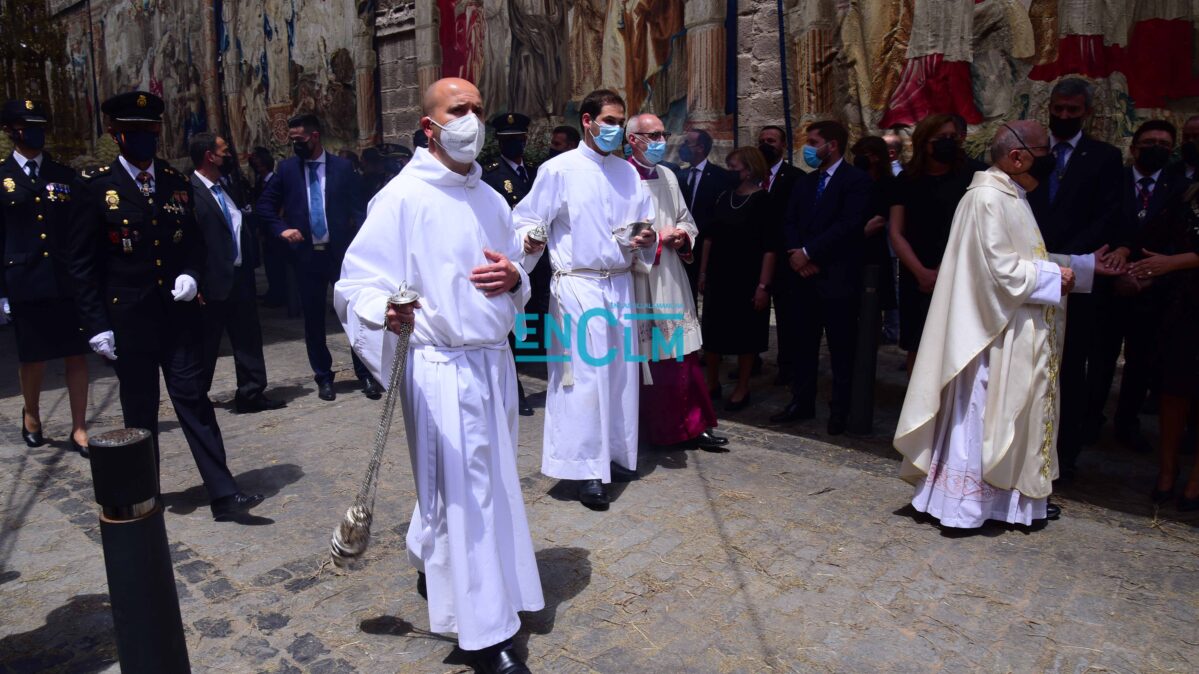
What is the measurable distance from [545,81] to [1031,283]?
29.7ft

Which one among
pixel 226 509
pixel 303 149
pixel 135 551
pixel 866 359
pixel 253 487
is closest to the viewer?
pixel 135 551

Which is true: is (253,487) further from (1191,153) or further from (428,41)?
(428,41)

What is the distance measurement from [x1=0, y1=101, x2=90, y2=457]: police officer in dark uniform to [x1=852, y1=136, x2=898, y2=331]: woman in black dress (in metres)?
5.35

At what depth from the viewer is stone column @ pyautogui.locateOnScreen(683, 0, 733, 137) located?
31.7ft

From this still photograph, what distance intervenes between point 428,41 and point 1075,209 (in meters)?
11.2

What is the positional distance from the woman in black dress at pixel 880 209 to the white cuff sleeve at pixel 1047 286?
1642 millimetres

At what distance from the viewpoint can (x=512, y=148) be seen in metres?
7.07

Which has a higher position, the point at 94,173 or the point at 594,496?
the point at 94,173

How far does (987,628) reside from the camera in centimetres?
349

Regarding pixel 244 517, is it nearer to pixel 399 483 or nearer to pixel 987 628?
pixel 399 483

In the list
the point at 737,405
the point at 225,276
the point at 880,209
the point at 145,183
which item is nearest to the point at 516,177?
the point at 225,276

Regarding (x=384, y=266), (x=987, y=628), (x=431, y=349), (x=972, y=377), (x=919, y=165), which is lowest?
(x=987, y=628)

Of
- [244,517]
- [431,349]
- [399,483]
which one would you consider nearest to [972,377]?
[431,349]

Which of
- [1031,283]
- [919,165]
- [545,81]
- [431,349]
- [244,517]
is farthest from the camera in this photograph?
[545,81]
